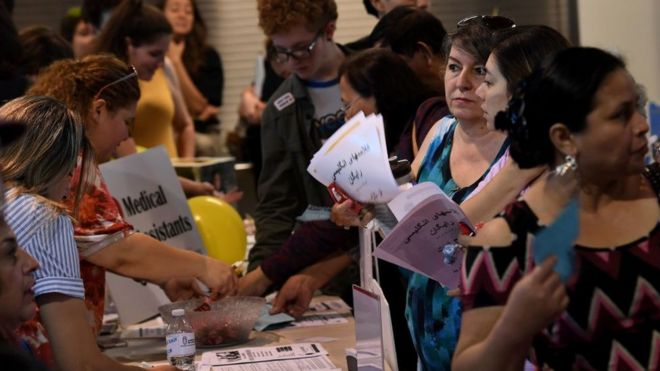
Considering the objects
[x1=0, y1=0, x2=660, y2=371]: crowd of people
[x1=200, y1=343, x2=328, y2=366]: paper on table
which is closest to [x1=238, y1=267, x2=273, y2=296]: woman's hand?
[x1=0, y1=0, x2=660, y2=371]: crowd of people

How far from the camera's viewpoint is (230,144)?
823cm

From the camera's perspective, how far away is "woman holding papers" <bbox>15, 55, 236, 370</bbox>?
3.12 meters

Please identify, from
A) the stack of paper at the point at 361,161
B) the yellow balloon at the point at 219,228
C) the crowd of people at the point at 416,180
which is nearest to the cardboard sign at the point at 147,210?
the crowd of people at the point at 416,180

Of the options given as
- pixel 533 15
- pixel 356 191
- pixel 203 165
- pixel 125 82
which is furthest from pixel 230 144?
pixel 356 191

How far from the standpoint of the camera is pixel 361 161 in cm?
251

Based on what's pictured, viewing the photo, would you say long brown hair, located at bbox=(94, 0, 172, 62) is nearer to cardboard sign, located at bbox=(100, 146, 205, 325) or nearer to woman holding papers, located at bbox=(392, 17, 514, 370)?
cardboard sign, located at bbox=(100, 146, 205, 325)

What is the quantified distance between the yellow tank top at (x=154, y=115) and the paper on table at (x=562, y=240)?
3949 mm

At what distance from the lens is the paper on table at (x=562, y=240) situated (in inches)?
71.3

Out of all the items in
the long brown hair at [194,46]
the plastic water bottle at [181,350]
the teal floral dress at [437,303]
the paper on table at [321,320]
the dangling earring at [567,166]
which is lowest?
the long brown hair at [194,46]

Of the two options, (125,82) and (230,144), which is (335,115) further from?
(230,144)

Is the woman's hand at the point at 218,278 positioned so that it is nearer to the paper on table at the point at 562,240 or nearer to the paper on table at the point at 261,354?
the paper on table at the point at 261,354

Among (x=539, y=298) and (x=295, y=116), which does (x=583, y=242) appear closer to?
(x=539, y=298)

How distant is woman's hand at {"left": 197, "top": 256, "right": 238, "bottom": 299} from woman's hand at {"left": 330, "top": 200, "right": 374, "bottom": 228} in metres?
0.85

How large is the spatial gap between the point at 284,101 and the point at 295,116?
3.2 inches
